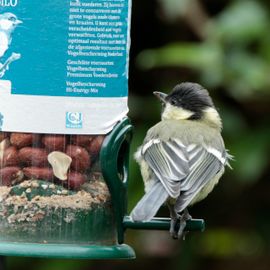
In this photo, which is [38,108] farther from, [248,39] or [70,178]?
[248,39]

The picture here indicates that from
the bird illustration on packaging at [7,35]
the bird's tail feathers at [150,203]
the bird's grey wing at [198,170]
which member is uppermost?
the bird illustration on packaging at [7,35]

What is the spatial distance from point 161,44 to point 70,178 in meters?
2.92

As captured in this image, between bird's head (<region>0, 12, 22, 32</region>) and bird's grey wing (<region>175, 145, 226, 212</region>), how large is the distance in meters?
0.99

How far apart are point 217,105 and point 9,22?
221 centimetres

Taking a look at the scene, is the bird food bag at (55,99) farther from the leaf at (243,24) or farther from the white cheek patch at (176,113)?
the leaf at (243,24)

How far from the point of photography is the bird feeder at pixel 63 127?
436 centimetres

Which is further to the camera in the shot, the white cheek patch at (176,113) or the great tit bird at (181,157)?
the white cheek patch at (176,113)

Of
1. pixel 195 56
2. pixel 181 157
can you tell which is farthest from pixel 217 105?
pixel 181 157

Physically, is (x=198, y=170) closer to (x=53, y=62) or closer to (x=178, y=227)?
(x=178, y=227)

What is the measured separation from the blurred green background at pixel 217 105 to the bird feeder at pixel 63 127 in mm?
1282

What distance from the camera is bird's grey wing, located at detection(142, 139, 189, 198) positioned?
449cm

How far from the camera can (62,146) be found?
4.44m

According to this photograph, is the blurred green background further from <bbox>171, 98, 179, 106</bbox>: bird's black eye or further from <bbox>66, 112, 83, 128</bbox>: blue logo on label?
<bbox>66, 112, 83, 128</bbox>: blue logo on label

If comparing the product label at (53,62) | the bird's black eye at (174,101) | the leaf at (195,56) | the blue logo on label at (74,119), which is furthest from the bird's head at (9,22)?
the leaf at (195,56)
